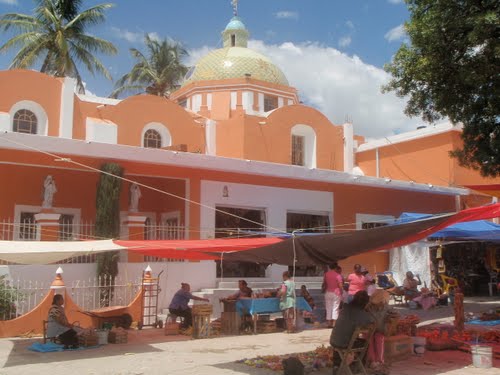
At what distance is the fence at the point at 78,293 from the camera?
11820 mm

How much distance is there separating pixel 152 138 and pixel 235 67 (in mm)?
8007

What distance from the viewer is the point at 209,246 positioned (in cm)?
953

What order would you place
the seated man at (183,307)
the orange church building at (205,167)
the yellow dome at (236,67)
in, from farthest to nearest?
1. the yellow dome at (236,67)
2. the orange church building at (205,167)
3. the seated man at (183,307)

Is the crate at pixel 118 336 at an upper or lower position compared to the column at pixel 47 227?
lower

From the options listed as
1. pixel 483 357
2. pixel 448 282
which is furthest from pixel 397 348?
pixel 448 282

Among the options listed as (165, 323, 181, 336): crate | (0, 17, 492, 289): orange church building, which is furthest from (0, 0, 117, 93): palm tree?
(165, 323, 181, 336): crate

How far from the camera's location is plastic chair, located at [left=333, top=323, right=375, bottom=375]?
726 centimetres

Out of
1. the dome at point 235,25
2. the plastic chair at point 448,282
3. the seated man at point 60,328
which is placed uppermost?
the dome at point 235,25

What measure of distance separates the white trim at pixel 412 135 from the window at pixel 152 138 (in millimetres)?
9843

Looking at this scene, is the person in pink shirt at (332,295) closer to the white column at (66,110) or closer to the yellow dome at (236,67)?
the white column at (66,110)

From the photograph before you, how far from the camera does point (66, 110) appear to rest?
57.5 feet

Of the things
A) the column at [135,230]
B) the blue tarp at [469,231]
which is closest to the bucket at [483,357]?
the blue tarp at [469,231]

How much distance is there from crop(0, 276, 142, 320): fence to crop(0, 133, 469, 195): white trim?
120 inches

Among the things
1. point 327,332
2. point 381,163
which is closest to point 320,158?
point 381,163
